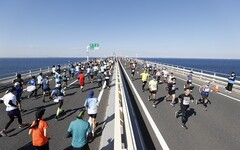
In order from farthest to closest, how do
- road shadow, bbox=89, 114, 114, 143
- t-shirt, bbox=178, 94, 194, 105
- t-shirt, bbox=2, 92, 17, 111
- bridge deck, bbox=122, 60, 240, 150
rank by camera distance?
t-shirt, bbox=178, 94, 194, 105
t-shirt, bbox=2, 92, 17, 111
road shadow, bbox=89, 114, 114, 143
bridge deck, bbox=122, 60, 240, 150

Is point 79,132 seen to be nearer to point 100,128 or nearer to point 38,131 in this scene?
point 38,131

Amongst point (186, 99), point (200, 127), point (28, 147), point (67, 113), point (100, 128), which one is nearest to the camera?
point (28, 147)

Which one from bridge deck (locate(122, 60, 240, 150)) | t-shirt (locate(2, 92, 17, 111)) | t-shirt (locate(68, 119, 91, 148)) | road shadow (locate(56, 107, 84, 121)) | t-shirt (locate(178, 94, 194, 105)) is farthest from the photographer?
road shadow (locate(56, 107, 84, 121))

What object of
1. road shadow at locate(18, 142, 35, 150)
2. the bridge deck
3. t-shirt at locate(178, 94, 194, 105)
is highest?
t-shirt at locate(178, 94, 194, 105)

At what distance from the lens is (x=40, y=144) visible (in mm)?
4965

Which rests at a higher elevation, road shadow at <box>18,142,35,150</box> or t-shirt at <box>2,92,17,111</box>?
t-shirt at <box>2,92,17,111</box>

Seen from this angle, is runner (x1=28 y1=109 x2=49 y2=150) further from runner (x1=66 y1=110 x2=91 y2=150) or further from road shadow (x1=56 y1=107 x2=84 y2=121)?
road shadow (x1=56 y1=107 x2=84 y2=121)

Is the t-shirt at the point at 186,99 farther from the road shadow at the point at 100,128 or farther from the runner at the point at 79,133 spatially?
the runner at the point at 79,133

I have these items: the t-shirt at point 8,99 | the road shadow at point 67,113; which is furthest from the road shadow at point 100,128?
the t-shirt at point 8,99

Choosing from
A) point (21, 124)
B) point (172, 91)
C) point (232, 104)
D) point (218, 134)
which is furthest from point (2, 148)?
point (232, 104)

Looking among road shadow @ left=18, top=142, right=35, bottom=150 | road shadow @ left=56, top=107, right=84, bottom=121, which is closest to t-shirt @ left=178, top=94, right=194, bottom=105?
road shadow @ left=56, top=107, right=84, bottom=121

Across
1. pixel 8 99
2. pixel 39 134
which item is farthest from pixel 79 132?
pixel 8 99

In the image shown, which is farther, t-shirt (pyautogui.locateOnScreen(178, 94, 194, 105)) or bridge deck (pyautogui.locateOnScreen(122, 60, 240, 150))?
t-shirt (pyautogui.locateOnScreen(178, 94, 194, 105))

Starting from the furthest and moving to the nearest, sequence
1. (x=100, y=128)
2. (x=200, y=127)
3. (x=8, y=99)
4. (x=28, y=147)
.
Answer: (x=200, y=127)
(x=100, y=128)
(x=8, y=99)
(x=28, y=147)
